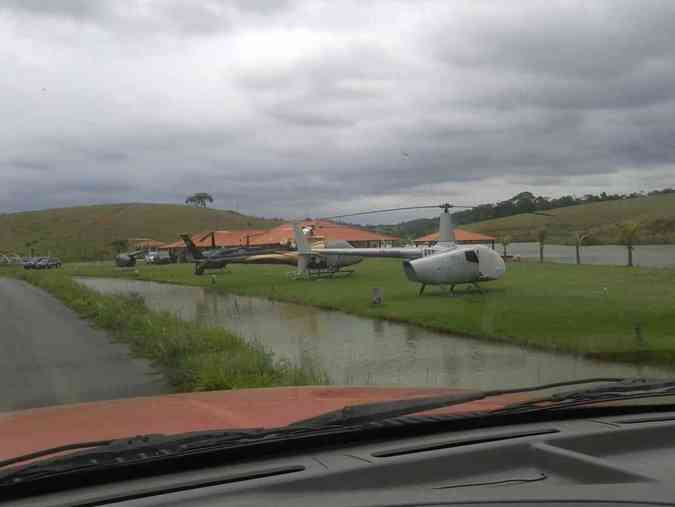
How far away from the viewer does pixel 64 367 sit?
32.4 ft

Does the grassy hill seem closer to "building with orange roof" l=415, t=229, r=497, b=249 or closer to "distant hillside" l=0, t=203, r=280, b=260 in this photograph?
"building with orange roof" l=415, t=229, r=497, b=249

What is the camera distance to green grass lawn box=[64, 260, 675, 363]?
453 inches

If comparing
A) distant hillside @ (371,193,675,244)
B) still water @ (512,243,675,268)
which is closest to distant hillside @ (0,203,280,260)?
distant hillside @ (371,193,675,244)

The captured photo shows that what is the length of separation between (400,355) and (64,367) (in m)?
5.25

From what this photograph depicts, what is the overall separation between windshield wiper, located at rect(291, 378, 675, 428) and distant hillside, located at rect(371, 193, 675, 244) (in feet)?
98.5

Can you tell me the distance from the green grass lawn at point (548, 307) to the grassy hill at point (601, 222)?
12074 mm

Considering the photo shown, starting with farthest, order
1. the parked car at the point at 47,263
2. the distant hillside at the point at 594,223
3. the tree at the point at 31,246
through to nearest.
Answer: the tree at the point at 31,246, the parked car at the point at 47,263, the distant hillside at the point at 594,223

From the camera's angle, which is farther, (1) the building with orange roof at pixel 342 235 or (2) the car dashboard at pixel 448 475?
(1) the building with orange roof at pixel 342 235

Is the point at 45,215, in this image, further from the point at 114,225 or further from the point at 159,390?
the point at 159,390

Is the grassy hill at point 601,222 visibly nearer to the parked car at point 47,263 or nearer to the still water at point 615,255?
the still water at point 615,255

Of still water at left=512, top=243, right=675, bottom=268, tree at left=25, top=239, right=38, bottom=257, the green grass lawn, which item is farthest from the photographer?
tree at left=25, top=239, right=38, bottom=257

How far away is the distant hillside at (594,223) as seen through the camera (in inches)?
A: 1569

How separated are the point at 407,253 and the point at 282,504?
2311 cm

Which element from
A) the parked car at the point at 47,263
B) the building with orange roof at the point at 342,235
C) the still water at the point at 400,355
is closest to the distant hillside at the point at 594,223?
the building with orange roof at the point at 342,235
